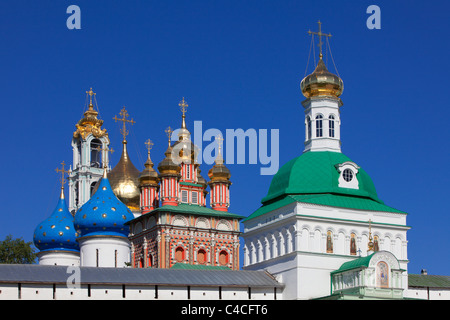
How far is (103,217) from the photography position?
39.9m

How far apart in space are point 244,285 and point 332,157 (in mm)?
5887

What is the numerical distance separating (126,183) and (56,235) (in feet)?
14.8

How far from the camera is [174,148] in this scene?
Result: 4141 cm

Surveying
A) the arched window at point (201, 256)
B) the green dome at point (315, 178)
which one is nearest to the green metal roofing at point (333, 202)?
the green dome at point (315, 178)

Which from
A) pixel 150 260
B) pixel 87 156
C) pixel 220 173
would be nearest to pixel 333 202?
pixel 150 260

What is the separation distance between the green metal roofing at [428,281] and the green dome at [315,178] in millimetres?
3104

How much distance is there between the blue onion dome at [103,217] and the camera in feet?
131

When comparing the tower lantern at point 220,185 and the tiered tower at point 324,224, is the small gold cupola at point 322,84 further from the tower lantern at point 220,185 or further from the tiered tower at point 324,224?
the tower lantern at point 220,185

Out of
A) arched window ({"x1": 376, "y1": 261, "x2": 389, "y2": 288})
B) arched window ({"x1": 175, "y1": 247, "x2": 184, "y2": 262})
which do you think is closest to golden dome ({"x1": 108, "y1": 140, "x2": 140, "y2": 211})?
arched window ({"x1": 175, "y1": 247, "x2": 184, "y2": 262})

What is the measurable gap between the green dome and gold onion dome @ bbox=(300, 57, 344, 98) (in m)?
2.59

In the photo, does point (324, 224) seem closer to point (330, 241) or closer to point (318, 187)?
point (330, 241)

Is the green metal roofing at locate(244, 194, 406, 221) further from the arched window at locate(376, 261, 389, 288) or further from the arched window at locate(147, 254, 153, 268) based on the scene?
the arched window at locate(147, 254, 153, 268)

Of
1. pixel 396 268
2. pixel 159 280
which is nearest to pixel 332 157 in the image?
pixel 396 268
